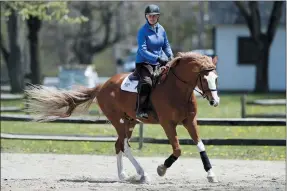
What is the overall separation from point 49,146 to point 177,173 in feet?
16.7

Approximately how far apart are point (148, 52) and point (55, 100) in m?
2.37

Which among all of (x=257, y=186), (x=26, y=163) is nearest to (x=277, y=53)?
(x=26, y=163)

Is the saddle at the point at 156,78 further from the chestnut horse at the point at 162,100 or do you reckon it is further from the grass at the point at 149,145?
the grass at the point at 149,145

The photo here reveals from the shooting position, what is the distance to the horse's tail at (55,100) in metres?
13.0

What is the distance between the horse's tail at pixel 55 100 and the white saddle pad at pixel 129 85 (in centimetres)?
93

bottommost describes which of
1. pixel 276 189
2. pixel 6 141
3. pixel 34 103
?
pixel 6 141

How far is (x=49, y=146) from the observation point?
17.3 m

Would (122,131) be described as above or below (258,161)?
above

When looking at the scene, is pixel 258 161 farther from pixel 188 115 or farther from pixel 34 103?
pixel 34 103

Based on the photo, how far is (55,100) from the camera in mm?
13047

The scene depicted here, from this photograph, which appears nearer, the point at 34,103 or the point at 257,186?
the point at 257,186

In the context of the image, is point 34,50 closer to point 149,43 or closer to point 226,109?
point 226,109

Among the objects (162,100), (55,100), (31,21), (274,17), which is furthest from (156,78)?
(274,17)

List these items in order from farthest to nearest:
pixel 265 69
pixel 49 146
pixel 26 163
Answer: pixel 265 69, pixel 49 146, pixel 26 163
